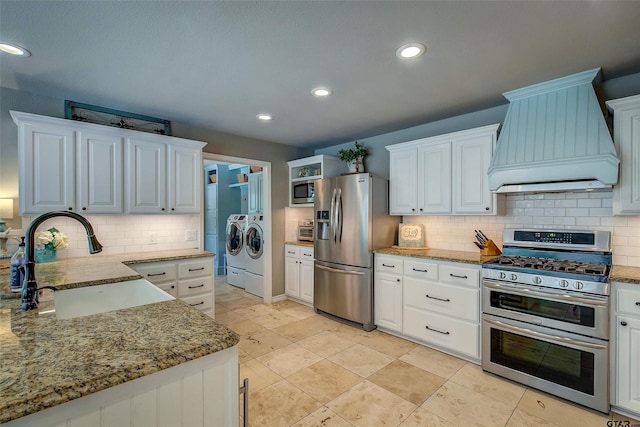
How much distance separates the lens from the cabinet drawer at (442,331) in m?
2.67

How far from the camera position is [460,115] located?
326 centimetres

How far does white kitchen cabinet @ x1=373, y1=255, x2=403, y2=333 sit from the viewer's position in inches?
126

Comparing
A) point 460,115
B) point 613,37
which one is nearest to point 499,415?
point 613,37

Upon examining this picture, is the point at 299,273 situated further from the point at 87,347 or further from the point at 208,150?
the point at 87,347

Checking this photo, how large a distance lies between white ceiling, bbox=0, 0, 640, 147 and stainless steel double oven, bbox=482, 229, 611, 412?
1.47 meters

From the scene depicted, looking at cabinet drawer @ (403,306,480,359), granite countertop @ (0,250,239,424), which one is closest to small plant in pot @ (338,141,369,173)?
cabinet drawer @ (403,306,480,359)

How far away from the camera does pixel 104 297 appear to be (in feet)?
6.40

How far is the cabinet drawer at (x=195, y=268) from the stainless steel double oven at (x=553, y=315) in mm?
2702

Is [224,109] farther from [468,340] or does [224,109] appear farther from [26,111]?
[468,340]

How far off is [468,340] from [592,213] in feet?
4.96

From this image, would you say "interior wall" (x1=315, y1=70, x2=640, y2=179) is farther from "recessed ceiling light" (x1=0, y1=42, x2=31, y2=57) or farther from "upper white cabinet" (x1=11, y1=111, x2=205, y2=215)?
"recessed ceiling light" (x1=0, y1=42, x2=31, y2=57)

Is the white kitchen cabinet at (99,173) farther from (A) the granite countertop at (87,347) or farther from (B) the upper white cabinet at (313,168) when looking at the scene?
(B) the upper white cabinet at (313,168)

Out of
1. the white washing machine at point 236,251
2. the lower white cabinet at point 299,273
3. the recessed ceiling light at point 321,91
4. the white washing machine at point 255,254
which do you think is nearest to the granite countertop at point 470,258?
the lower white cabinet at point 299,273

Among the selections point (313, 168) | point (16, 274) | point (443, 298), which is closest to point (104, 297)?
point (16, 274)
